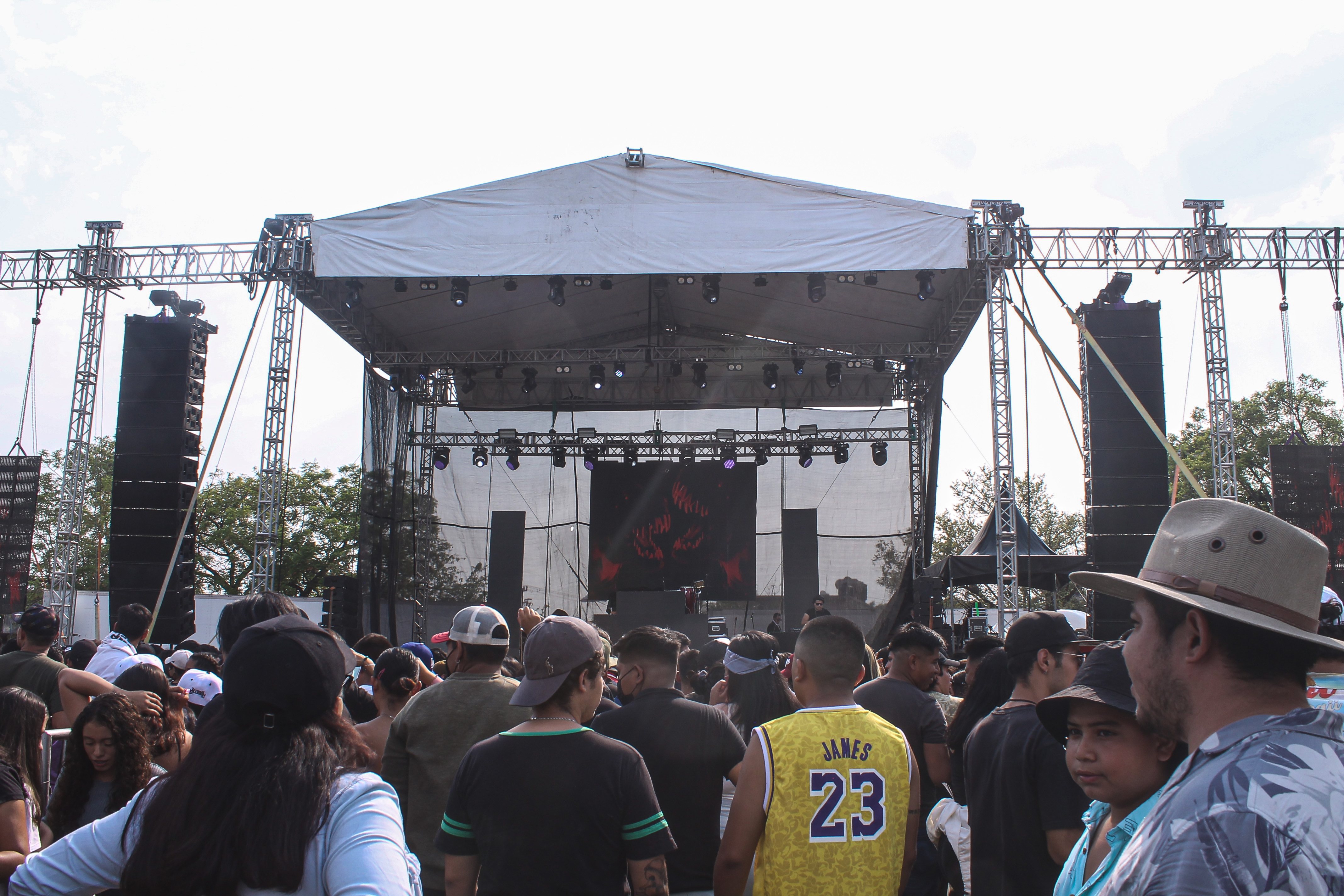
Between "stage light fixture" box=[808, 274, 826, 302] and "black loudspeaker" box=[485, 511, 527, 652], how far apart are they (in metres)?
6.97

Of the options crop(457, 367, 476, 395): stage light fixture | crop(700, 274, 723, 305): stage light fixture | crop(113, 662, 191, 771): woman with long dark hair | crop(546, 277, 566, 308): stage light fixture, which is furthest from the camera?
crop(457, 367, 476, 395): stage light fixture

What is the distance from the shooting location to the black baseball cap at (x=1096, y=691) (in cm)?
157

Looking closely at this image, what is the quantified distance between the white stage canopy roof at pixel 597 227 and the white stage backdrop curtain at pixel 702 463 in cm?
546

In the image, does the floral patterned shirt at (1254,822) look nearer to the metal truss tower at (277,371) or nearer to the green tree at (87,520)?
the metal truss tower at (277,371)

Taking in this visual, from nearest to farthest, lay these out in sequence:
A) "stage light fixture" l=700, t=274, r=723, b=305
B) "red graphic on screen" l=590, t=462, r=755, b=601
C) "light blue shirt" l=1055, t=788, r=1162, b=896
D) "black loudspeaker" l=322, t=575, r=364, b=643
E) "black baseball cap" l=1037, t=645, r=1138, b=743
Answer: "light blue shirt" l=1055, t=788, r=1162, b=896 → "black baseball cap" l=1037, t=645, r=1138, b=743 → "stage light fixture" l=700, t=274, r=723, b=305 → "black loudspeaker" l=322, t=575, r=364, b=643 → "red graphic on screen" l=590, t=462, r=755, b=601

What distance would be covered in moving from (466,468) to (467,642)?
44.0 ft

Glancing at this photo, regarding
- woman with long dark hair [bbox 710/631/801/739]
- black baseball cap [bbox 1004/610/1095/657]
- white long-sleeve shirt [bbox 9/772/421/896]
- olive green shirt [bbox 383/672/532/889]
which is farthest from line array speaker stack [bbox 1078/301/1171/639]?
white long-sleeve shirt [bbox 9/772/421/896]

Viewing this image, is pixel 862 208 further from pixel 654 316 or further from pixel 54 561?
pixel 54 561

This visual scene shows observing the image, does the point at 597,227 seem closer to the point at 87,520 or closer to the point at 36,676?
the point at 36,676

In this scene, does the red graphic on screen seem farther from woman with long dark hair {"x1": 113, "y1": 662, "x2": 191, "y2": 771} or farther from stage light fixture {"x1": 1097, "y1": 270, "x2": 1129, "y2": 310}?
woman with long dark hair {"x1": 113, "y1": 662, "x2": 191, "y2": 771}

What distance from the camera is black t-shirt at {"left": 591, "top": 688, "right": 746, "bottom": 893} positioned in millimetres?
2467

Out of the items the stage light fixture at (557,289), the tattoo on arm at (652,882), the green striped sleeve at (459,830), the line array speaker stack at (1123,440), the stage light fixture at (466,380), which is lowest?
the tattoo on arm at (652,882)

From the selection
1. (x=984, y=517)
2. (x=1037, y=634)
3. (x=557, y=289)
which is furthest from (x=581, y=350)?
(x=984, y=517)

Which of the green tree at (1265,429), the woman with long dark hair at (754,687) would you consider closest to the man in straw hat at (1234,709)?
the woman with long dark hair at (754,687)
